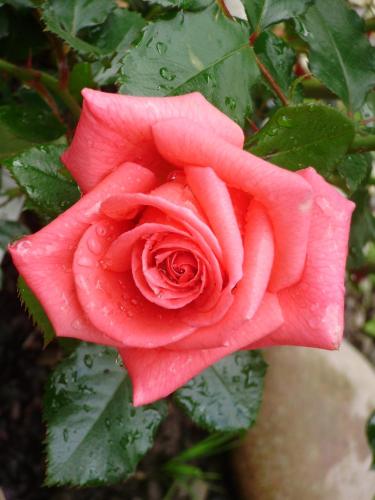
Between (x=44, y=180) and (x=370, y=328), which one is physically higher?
(x=44, y=180)

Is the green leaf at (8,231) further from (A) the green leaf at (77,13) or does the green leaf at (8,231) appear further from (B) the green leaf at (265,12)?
(B) the green leaf at (265,12)

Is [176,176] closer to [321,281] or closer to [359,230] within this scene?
[321,281]

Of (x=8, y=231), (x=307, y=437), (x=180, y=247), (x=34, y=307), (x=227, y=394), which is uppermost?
(x=180, y=247)

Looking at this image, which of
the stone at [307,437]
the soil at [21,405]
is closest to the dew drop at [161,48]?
the soil at [21,405]

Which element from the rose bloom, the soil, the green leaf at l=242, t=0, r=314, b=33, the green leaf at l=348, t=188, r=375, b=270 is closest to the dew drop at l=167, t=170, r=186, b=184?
the rose bloom

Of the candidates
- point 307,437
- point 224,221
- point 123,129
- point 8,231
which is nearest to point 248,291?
point 224,221
